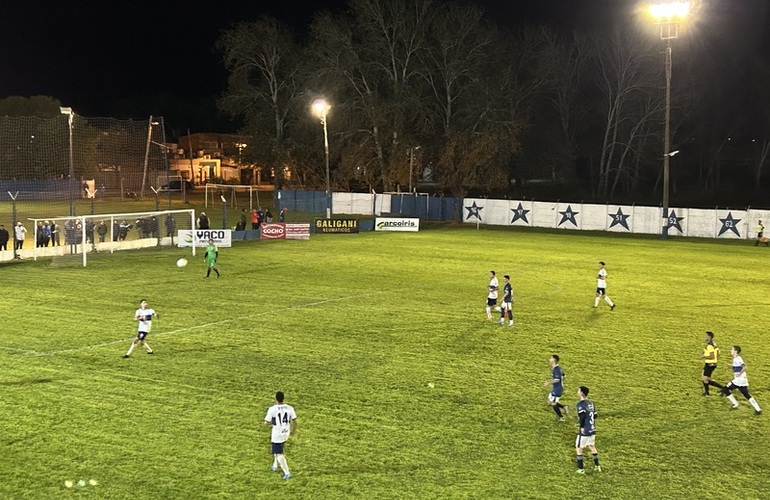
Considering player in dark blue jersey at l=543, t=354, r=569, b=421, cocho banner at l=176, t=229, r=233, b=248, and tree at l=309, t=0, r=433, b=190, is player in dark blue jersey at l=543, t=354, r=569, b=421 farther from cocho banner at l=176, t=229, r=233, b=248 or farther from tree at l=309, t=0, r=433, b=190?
tree at l=309, t=0, r=433, b=190

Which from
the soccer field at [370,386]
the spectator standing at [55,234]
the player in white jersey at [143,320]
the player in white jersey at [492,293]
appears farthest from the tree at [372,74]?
the player in white jersey at [143,320]

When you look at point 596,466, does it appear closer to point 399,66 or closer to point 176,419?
point 176,419

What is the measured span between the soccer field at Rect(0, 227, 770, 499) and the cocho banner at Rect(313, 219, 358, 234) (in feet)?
63.6

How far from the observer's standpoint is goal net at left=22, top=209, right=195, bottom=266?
35656mm

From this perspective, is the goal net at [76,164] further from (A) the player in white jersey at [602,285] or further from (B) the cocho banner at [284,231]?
(A) the player in white jersey at [602,285]

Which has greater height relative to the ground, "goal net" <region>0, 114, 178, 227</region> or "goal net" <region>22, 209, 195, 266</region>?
"goal net" <region>0, 114, 178, 227</region>

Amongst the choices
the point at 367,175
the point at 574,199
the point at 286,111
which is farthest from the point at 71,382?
the point at 574,199

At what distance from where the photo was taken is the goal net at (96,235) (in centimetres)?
3566

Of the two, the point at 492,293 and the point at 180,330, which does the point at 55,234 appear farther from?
the point at 492,293

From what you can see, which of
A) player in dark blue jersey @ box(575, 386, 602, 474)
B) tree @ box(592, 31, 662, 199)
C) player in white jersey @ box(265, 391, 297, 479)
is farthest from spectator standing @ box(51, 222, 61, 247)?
tree @ box(592, 31, 662, 199)

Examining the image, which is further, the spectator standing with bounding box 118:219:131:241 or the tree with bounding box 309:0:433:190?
the tree with bounding box 309:0:433:190

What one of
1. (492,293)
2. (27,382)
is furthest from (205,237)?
(27,382)

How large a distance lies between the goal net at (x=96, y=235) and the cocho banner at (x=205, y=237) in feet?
2.96

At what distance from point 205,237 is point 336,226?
38.6ft
